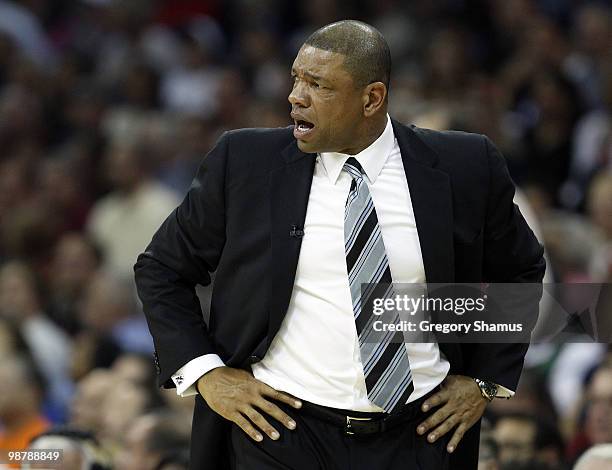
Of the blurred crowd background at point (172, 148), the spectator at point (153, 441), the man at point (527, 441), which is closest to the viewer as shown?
the man at point (527, 441)

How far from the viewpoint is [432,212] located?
12.6 ft

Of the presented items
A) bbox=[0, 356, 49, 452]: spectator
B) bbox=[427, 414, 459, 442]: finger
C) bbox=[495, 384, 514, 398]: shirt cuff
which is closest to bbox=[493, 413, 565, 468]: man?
bbox=[495, 384, 514, 398]: shirt cuff

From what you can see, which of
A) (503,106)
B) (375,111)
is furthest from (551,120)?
(375,111)

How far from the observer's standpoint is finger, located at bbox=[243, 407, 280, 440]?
3.75 m

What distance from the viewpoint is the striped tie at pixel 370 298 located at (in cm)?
373

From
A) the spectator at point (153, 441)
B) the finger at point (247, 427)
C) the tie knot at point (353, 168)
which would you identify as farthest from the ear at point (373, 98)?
the spectator at point (153, 441)

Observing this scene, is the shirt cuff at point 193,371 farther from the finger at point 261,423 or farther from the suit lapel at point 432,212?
the suit lapel at point 432,212

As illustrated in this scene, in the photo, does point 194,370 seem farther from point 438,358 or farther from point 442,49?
point 442,49

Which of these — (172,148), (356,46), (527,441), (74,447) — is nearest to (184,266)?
(356,46)

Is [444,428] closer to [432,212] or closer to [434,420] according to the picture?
[434,420]

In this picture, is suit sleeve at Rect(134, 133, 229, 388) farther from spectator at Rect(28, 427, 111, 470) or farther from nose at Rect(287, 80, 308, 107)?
spectator at Rect(28, 427, 111, 470)

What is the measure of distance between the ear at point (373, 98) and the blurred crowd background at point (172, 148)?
5.22 ft

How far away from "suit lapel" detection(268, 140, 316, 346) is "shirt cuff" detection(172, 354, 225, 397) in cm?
18

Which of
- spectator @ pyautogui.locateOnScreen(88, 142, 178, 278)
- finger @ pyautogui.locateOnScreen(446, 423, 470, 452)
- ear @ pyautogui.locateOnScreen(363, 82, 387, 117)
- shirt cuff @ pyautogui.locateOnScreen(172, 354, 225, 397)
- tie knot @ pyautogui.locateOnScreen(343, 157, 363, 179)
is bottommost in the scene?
spectator @ pyautogui.locateOnScreen(88, 142, 178, 278)
